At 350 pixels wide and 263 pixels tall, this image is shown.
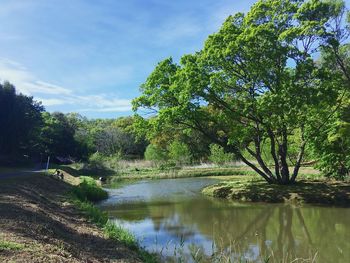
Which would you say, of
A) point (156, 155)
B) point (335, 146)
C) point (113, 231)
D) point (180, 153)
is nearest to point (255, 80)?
point (335, 146)

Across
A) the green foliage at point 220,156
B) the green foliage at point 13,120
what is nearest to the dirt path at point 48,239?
the green foliage at point 13,120

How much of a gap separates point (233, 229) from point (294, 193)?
8230mm

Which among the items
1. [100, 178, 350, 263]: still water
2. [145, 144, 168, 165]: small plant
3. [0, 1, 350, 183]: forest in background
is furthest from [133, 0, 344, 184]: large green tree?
[145, 144, 168, 165]: small plant

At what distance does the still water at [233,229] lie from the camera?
11047 millimetres

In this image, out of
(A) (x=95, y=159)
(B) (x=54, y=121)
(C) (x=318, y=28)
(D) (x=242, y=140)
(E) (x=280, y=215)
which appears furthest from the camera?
(B) (x=54, y=121)

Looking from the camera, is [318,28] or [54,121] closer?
[318,28]

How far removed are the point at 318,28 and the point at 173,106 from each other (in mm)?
9381

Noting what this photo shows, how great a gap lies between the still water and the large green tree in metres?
4.88

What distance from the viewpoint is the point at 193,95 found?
80.6ft

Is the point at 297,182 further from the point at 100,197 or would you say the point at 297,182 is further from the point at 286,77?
the point at 100,197

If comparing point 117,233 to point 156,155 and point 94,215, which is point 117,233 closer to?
point 94,215

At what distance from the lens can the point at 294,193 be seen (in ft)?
73.2

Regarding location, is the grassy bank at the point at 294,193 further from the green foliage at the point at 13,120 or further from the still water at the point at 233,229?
the green foliage at the point at 13,120

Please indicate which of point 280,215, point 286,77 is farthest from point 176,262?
point 286,77
